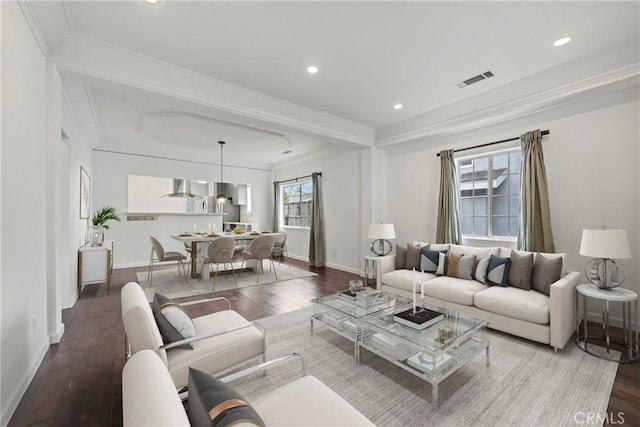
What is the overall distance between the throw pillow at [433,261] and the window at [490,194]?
940 millimetres

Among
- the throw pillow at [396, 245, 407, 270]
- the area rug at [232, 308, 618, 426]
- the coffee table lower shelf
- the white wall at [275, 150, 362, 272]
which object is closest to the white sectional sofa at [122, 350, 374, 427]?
the area rug at [232, 308, 618, 426]

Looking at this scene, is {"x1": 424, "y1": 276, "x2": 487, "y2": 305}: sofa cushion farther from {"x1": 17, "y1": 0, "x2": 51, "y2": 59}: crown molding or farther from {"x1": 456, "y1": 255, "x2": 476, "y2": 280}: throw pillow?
{"x1": 17, "y1": 0, "x2": 51, "y2": 59}: crown molding

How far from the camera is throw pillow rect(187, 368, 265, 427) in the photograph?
2.87 feet

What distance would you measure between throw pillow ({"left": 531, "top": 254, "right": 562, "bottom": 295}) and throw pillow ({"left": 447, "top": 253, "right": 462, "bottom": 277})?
0.81 m

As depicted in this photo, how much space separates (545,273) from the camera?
2.94 metres

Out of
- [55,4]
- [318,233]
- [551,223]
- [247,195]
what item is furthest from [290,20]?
[247,195]

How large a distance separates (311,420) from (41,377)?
242cm

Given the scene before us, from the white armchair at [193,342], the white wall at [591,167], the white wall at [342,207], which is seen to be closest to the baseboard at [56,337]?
the white armchair at [193,342]

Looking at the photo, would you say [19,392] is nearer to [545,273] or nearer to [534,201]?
[545,273]

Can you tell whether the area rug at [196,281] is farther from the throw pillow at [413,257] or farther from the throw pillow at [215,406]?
the throw pillow at [215,406]

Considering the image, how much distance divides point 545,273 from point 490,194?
5.36 feet

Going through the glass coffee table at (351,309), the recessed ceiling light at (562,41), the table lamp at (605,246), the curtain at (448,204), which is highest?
the recessed ceiling light at (562,41)

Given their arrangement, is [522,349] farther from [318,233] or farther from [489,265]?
[318,233]

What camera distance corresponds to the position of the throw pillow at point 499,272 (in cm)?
323
